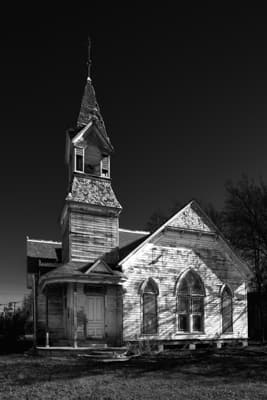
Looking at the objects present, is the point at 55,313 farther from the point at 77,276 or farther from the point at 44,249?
the point at 44,249

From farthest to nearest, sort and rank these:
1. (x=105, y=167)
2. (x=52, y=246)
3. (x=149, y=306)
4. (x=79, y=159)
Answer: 1. (x=52, y=246)
2. (x=105, y=167)
3. (x=79, y=159)
4. (x=149, y=306)

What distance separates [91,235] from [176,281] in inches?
195

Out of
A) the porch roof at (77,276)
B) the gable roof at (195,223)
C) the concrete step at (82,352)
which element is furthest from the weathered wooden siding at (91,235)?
the concrete step at (82,352)

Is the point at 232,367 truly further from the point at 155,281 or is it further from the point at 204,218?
the point at 204,218

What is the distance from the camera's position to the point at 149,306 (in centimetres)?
2034

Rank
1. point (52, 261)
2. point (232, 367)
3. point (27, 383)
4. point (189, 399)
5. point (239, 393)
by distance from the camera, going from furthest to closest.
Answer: point (52, 261), point (232, 367), point (27, 383), point (239, 393), point (189, 399)

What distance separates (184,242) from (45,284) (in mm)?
7561

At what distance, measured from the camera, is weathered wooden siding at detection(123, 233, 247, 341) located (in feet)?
65.4

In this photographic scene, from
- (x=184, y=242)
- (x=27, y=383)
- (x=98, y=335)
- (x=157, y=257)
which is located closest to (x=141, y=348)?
(x=98, y=335)

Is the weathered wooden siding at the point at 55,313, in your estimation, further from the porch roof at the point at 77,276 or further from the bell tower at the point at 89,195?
the bell tower at the point at 89,195

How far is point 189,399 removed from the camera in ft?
30.3

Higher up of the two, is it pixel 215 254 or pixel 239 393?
pixel 215 254

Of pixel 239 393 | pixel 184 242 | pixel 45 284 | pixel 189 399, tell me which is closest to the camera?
pixel 189 399

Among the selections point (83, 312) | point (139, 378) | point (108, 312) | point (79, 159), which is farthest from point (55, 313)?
point (139, 378)
